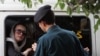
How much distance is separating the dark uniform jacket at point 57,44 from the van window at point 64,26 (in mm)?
856

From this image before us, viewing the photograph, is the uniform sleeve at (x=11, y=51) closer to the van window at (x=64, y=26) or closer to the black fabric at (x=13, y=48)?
the black fabric at (x=13, y=48)

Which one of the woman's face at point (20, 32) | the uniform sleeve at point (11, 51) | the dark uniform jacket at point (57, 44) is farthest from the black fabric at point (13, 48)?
the dark uniform jacket at point (57, 44)

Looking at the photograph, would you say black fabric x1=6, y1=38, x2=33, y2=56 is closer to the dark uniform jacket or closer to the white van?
the white van

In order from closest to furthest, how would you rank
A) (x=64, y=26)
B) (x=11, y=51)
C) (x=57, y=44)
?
1. (x=57, y=44)
2. (x=11, y=51)
3. (x=64, y=26)

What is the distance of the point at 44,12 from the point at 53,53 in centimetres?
50

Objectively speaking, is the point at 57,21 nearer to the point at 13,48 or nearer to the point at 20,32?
the point at 20,32

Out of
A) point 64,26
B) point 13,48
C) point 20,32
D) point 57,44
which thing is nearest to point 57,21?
point 64,26

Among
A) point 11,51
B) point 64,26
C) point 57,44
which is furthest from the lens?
point 64,26

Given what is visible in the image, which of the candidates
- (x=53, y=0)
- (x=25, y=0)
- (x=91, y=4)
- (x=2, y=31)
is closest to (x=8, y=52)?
(x=2, y=31)

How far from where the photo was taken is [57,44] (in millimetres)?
3549

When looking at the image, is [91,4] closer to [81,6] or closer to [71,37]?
[81,6]

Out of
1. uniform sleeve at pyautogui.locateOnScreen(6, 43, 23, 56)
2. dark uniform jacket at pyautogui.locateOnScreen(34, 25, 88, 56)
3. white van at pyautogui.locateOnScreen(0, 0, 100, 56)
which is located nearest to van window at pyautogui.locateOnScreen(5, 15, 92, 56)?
white van at pyautogui.locateOnScreen(0, 0, 100, 56)

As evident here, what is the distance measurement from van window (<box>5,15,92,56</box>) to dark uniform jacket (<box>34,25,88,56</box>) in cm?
86

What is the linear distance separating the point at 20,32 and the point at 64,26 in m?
0.65
